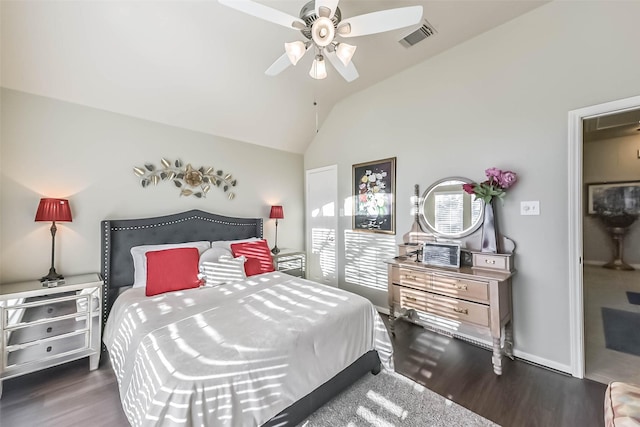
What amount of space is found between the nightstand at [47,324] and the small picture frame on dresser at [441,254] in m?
3.16

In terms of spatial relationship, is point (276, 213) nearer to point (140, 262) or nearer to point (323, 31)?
point (140, 262)

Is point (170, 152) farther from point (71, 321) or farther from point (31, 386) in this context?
point (31, 386)

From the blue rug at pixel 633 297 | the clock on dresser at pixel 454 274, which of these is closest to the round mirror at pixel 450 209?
the clock on dresser at pixel 454 274

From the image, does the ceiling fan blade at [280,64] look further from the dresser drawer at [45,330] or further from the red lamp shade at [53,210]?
the dresser drawer at [45,330]

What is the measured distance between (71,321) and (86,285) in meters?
0.32

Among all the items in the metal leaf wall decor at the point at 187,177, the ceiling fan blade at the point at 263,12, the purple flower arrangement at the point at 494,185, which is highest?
the ceiling fan blade at the point at 263,12

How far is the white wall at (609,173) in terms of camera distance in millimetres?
4340

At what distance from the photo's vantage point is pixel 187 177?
3205mm

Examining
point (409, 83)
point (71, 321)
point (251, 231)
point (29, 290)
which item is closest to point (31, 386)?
point (71, 321)

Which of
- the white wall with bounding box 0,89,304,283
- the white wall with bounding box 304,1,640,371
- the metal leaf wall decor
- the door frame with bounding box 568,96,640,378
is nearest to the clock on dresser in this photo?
the white wall with bounding box 304,1,640,371

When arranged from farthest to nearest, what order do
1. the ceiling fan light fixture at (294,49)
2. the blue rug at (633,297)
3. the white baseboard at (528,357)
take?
the blue rug at (633,297) < the white baseboard at (528,357) < the ceiling fan light fixture at (294,49)

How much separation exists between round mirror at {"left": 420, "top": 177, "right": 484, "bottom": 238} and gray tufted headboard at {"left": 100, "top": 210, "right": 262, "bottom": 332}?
2624 mm

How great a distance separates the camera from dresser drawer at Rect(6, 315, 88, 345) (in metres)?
1.89

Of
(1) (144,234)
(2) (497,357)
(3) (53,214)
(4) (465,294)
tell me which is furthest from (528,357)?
(3) (53,214)
